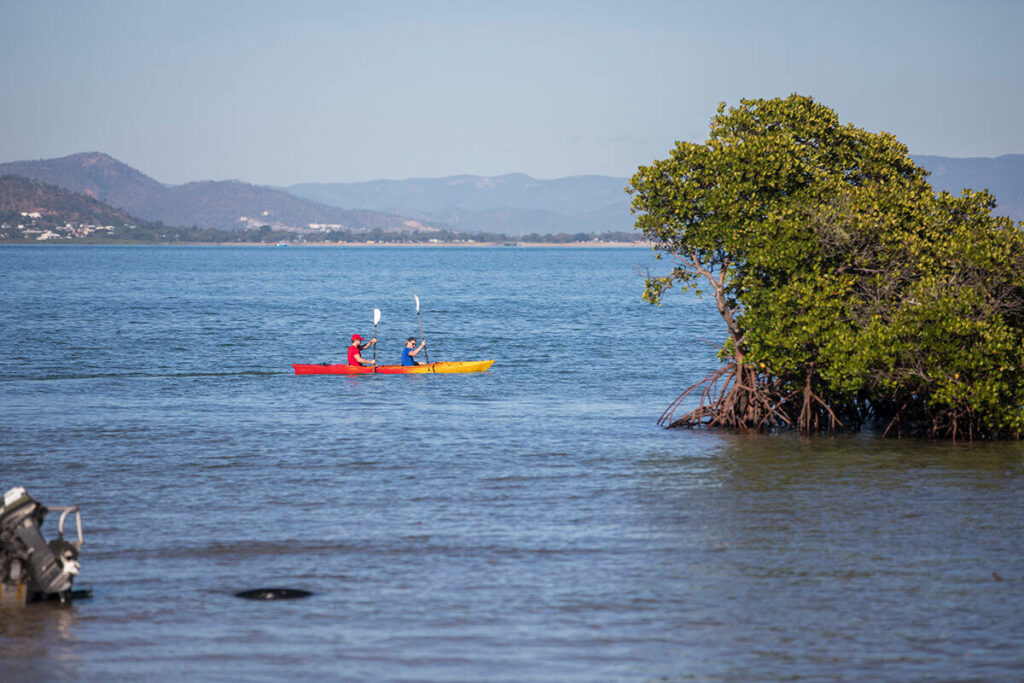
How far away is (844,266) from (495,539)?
42.3 feet

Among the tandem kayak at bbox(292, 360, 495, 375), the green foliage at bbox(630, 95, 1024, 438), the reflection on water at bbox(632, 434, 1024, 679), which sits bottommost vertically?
the reflection on water at bbox(632, 434, 1024, 679)

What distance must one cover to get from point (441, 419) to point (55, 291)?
7871 cm

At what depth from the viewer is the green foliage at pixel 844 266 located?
2317 centimetres

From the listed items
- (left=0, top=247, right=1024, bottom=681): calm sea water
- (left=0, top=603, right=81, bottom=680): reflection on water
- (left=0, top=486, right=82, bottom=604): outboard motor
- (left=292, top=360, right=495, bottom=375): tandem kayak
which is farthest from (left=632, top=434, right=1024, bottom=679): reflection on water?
(left=292, top=360, right=495, bottom=375): tandem kayak

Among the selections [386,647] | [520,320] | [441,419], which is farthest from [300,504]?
[520,320]

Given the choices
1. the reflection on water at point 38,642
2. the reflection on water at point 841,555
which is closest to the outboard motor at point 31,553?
the reflection on water at point 38,642

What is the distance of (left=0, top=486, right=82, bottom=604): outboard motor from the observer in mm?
12906

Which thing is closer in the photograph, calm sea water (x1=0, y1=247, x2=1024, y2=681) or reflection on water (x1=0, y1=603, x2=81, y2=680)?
reflection on water (x1=0, y1=603, x2=81, y2=680)

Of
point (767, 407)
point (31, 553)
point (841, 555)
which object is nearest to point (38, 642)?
point (31, 553)

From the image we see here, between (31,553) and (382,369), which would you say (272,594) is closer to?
(31,553)

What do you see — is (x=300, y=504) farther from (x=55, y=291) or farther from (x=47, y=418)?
(x=55, y=291)

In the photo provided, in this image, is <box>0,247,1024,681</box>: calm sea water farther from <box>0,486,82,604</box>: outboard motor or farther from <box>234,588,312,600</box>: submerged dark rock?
<box>0,486,82,604</box>: outboard motor

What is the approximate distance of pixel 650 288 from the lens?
2736cm

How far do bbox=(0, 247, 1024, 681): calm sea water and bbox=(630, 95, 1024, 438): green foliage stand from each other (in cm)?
169
